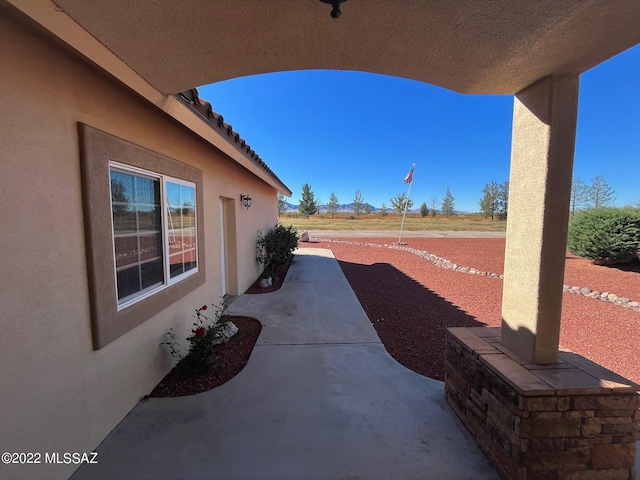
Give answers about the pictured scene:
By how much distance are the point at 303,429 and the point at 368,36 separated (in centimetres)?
319

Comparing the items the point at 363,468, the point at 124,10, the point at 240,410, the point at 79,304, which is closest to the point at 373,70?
the point at 124,10

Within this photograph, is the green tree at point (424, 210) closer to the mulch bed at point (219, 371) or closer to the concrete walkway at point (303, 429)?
the mulch bed at point (219, 371)

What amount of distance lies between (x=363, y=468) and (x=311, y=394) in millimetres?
950

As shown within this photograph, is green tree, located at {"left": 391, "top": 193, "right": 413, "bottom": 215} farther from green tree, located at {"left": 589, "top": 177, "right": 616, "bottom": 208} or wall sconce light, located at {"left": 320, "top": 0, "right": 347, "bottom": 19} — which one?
wall sconce light, located at {"left": 320, "top": 0, "right": 347, "bottom": 19}

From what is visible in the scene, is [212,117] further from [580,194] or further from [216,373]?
[580,194]

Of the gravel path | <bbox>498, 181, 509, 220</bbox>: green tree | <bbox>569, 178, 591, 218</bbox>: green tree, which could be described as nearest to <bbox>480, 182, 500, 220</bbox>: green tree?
<bbox>498, 181, 509, 220</bbox>: green tree

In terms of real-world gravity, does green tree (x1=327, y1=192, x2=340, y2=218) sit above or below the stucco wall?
above

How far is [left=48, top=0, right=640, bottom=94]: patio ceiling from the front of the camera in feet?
4.97

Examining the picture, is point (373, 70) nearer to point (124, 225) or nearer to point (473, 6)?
point (473, 6)

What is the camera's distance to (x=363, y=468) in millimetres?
2055

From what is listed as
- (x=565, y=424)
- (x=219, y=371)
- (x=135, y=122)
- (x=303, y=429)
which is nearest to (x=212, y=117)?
(x=135, y=122)

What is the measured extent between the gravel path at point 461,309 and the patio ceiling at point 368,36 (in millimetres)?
3317

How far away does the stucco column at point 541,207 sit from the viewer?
2.02 m

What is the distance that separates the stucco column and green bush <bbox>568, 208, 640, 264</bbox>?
10944mm
